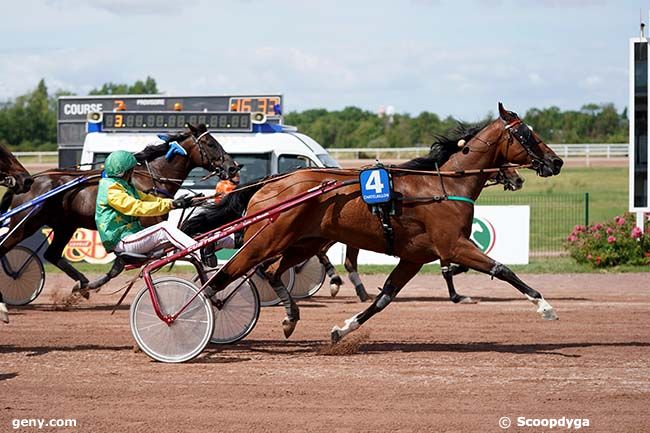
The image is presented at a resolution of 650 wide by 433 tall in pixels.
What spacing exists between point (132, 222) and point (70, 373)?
1415 millimetres

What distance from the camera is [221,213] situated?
31.1 ft

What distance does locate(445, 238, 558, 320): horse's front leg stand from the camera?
8312mm

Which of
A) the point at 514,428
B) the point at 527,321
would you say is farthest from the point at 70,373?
the point at 527,321

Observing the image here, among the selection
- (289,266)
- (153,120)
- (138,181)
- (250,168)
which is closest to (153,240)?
(289,266)

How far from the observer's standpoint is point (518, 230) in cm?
1686

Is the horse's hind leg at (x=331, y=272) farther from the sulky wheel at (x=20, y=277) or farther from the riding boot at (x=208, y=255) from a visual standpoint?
the sulky wheel at (x=20, y=277)

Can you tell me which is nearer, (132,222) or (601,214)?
(132,222)

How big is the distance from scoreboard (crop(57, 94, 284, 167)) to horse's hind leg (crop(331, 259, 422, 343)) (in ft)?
26.1

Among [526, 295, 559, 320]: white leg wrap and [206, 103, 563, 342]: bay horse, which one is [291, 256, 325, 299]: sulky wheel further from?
[526, 295, 559, 320]: white leg wrap

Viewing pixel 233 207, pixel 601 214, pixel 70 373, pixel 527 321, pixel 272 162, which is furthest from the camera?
pixel 601 214

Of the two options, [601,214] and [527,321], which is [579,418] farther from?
[601,214]

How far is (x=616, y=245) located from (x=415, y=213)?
8.70 m

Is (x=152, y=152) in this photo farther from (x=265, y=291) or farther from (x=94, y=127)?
(x=94, y=127)

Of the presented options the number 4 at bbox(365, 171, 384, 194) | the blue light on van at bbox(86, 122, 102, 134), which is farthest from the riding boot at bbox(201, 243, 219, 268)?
the blue light on van at bbox(86, 122, 102, 134)
